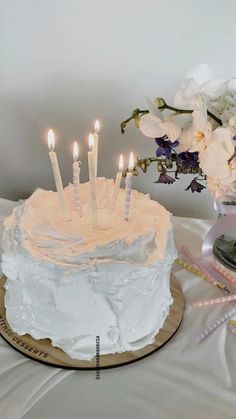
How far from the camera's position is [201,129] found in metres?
0.81

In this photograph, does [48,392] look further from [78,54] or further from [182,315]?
[78,54]

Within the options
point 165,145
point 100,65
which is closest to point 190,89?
point 165,145

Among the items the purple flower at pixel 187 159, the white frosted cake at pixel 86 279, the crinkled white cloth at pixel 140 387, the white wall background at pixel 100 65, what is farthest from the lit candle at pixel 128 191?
the white wall background at pixel 100 65

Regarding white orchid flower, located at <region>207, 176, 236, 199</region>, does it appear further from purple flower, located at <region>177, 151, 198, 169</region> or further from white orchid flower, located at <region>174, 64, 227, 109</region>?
white orchid flower, located at <region>174, 64, 227, 109</region>

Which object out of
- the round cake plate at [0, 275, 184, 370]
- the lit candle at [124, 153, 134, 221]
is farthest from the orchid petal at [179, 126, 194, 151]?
the round cake plate at [0, 275, 184, 370]

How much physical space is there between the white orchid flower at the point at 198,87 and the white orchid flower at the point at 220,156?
0.11 metres

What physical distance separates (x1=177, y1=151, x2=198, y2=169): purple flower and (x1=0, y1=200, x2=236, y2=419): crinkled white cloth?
0.32 meters

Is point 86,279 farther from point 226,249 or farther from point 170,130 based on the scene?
point 226,249

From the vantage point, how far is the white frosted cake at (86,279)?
0.71m

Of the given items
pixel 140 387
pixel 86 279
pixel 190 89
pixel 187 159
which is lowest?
pixel 140 387

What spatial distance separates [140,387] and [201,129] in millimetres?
446

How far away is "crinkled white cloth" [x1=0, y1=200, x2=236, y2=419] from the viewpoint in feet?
2.22

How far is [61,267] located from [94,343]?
0.16 meters

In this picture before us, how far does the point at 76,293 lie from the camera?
0.71m
